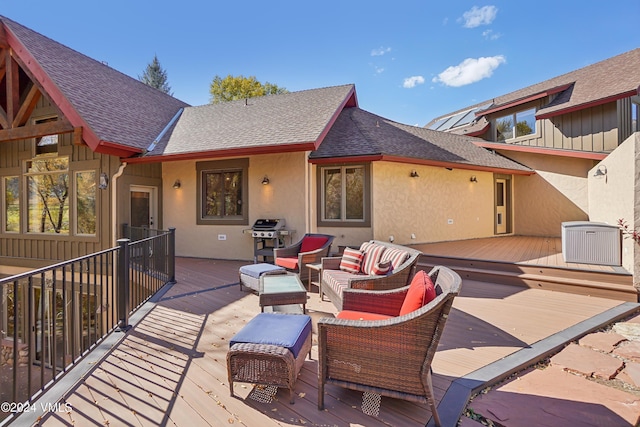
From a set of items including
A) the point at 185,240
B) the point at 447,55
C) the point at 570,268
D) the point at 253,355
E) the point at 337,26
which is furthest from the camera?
the point at 447,55

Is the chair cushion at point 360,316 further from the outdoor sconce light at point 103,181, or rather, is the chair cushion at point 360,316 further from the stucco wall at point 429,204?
the outdoor sconce light at point 103,181

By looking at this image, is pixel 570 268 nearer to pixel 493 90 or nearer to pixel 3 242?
pixel 493 90

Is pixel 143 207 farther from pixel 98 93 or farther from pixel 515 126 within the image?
pixel 515 126

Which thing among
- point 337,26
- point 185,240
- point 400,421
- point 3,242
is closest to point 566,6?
point 337,26

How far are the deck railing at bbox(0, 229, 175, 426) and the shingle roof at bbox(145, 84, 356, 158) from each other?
2884 mm

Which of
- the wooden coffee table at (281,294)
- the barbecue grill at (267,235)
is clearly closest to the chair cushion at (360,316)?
the wooden coffee table at (281,294)

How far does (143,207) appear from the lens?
936 cm

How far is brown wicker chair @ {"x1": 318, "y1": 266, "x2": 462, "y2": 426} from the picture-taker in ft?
7.12

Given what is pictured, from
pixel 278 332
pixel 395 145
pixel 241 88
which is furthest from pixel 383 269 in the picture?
pixel 241 88

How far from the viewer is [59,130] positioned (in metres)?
7.73

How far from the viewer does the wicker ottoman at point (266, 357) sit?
241cm

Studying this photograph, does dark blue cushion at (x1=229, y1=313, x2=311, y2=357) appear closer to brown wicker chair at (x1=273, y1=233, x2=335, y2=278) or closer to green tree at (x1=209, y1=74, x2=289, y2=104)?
brown wicker chair at (x1=273, y1=233, x2=335, y2=278)

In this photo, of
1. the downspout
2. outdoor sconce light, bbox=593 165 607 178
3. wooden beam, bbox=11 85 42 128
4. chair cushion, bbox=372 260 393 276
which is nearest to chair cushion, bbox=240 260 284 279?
chair cushion, bbox=372 260 393 276

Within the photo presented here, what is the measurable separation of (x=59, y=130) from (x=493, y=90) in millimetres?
18536
